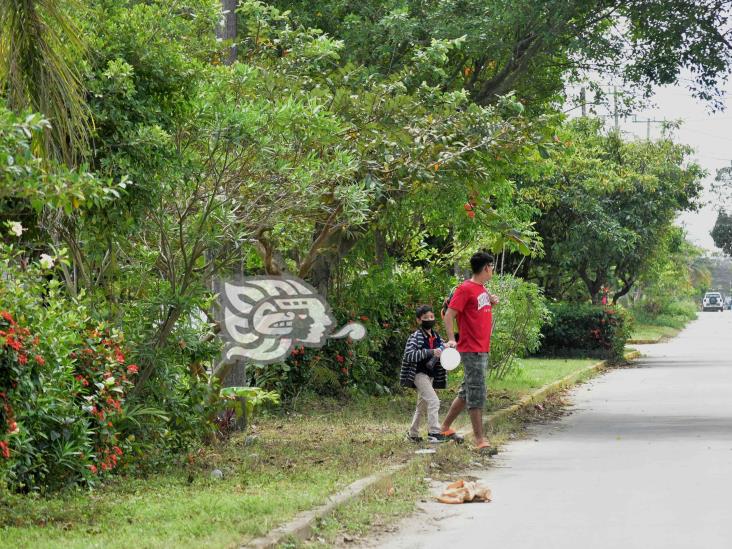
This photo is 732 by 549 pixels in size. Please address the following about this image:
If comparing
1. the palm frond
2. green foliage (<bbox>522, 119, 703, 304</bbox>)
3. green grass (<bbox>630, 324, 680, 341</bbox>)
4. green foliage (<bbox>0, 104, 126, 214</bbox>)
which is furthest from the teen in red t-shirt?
green grass (<bbox>630, 324, 680, 341</bbox>)

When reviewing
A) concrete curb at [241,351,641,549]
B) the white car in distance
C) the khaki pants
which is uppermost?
the khaki pants

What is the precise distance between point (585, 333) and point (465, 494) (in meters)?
24.3

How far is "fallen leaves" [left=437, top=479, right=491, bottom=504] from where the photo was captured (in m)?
9.06

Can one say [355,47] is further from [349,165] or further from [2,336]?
[2,336]

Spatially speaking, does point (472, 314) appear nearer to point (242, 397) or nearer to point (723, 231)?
point (242, 397)

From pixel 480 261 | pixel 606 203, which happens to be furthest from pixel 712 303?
pixel 480 261

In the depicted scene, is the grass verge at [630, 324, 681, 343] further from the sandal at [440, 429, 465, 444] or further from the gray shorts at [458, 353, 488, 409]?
the gray shorts at [458, 353, 488, 409]

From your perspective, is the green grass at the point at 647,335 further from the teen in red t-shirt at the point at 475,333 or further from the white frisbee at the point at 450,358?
the white frisbee at the point at 450,358

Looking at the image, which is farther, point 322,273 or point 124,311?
point 322,273

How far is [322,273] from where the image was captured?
1738 centimetres

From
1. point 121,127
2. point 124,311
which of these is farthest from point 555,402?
point 121,127

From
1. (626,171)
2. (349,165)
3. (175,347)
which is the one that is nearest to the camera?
(175,347)

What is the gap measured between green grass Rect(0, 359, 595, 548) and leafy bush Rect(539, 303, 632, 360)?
1935 centimetres

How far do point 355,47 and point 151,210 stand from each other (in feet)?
23.7
